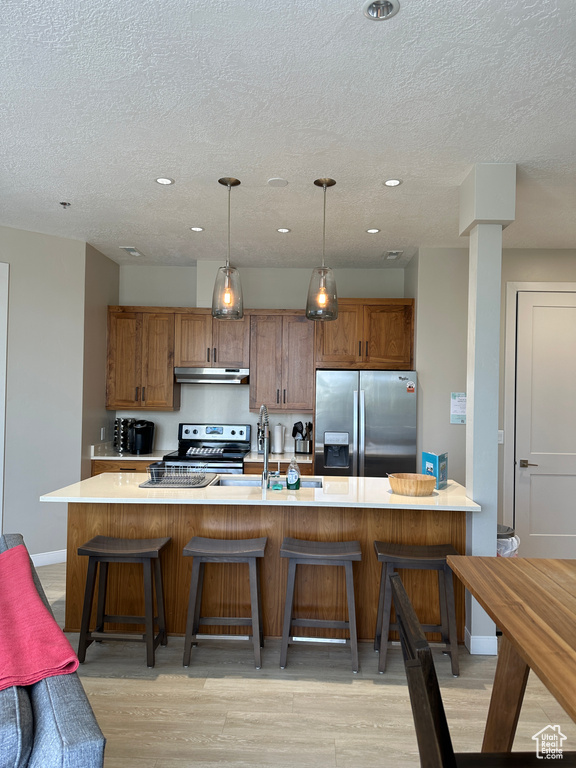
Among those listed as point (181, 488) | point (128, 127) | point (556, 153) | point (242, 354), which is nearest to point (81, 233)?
point (242, 354)

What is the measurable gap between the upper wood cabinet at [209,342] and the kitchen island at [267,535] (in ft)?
7.19

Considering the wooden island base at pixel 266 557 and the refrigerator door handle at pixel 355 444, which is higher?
the refrigerator door handle at pixel 355 444

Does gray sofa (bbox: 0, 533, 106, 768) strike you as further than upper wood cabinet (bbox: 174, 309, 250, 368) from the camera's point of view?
No

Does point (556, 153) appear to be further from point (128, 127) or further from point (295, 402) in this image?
point (295, 402)

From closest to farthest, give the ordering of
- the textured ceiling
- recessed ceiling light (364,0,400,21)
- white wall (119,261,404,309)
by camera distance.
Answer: recessed ceiling light (364,0,400,21), the textured ceiling, white wall (119,261,404,309)


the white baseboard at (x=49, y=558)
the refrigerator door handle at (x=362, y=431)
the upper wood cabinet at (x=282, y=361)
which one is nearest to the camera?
the white baseboard at (x=49, y=558)

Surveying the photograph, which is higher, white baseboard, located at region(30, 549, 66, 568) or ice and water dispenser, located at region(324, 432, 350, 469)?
ice and water dispenser, located at region(324, 432, 350, 469)

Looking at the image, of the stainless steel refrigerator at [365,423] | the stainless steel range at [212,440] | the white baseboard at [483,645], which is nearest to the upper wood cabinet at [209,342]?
the stainless steel range at [212,440]

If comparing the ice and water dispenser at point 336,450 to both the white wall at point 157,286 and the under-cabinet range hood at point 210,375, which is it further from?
the white wall at point 157,286

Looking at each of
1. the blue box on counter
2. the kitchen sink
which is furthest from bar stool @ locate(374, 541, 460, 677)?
the kitchen sink

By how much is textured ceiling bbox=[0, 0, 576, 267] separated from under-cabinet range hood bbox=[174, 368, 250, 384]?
5.08 feet

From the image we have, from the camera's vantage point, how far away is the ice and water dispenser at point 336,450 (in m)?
4.75

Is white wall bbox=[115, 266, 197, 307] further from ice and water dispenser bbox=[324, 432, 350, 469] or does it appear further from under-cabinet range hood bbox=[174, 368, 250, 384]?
ice and water dispenser bbox=[324, 432, 350, 469]

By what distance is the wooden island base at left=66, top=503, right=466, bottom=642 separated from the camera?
3.20m
